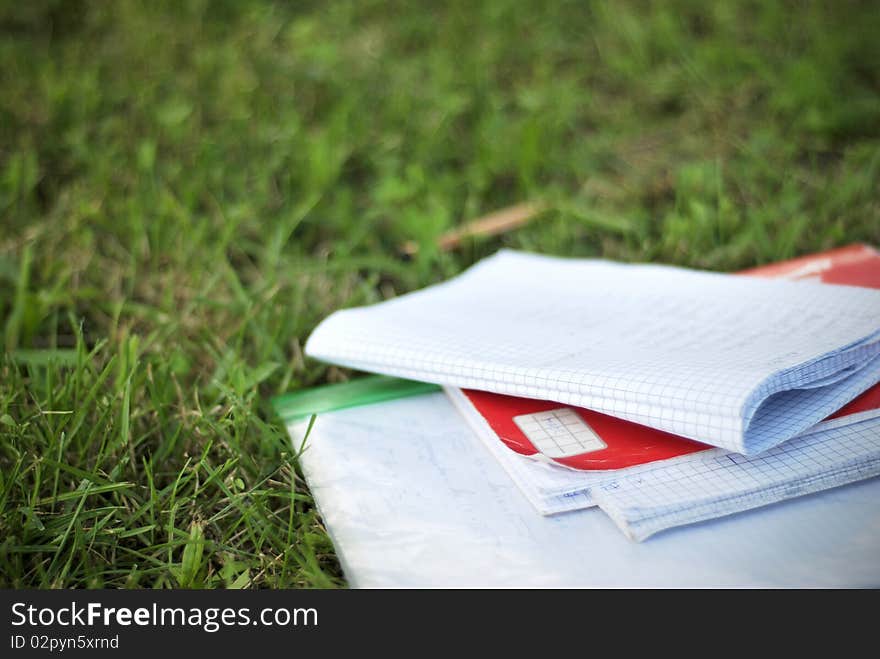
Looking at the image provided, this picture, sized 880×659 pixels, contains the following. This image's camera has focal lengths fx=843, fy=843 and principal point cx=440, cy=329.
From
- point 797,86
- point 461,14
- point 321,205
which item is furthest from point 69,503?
point 461,14

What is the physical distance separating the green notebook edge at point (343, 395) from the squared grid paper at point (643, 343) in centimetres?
6

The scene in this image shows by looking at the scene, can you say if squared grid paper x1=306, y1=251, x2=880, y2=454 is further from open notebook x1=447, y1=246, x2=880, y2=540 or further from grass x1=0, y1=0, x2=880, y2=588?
grass x1=0, y1=0, x2=880, y2=588

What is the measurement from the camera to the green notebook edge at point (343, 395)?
127 cm

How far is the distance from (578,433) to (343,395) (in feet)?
1.28

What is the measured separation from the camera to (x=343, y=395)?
4.27 ft

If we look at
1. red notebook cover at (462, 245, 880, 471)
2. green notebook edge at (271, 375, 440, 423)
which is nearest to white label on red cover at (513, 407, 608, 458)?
red notebook cover at (462, 245, 880, 471)

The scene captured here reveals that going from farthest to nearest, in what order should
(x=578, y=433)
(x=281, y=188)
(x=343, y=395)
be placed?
(x=281, y=188) < (x=343, y=395) < (x=578, y=433)

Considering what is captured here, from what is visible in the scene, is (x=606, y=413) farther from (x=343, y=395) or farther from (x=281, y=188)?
(x=281, y=188)

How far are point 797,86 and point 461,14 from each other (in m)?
1.09

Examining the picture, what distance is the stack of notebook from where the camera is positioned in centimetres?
96

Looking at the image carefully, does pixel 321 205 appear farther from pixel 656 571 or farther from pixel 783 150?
pixel 656 571

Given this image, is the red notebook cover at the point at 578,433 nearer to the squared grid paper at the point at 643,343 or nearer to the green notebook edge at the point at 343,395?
the squared grid paper at the point at 643,343

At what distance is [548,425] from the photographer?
112 centimetres

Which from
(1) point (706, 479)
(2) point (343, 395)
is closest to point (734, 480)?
(1) point (706, 479)
